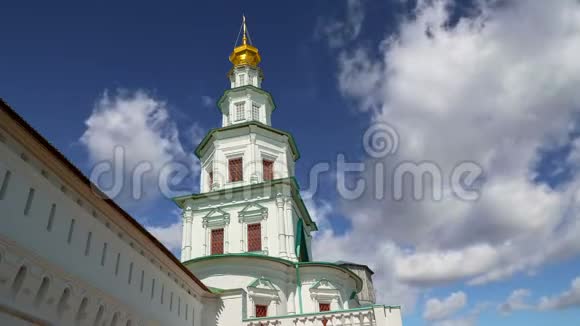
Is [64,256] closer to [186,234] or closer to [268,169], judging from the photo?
[186,234]

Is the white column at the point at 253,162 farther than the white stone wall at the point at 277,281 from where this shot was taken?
Yes

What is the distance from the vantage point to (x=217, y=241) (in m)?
29.3

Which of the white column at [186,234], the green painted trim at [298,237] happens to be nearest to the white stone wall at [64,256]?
the white column at [186,234]

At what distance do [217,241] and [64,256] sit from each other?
17.6 meters

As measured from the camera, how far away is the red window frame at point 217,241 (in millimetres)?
28948

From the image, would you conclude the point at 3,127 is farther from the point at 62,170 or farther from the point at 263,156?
the point at 263,156

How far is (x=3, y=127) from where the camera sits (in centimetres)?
1052

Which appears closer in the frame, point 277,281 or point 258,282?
point 258,282

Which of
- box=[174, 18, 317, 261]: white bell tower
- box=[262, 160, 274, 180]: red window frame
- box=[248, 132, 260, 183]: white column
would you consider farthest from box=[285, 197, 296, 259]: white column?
box=[262, 160, 274, 180]: red window frame

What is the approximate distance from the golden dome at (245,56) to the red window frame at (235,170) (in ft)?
33.4

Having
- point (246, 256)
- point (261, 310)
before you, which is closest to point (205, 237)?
point (246, 256)

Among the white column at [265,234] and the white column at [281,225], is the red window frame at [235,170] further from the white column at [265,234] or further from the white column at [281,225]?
the white column at [265,234]

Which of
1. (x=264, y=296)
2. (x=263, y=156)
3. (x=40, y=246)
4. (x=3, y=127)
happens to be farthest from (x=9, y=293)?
(x=263, y=156)

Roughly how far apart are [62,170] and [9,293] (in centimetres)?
362
